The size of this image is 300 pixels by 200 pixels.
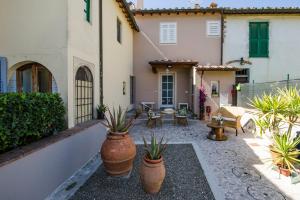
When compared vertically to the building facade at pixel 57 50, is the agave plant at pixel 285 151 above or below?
below

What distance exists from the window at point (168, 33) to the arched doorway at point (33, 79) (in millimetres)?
8708

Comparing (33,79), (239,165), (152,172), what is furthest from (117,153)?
(33,79)

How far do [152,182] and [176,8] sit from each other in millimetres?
11397

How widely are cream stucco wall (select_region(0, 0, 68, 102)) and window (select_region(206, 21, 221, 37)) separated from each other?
33.5ft

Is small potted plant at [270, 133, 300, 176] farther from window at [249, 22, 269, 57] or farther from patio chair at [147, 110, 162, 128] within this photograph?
window at [249, 22, 269, 57]

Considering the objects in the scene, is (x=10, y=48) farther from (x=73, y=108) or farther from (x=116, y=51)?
(x=116, y=51)

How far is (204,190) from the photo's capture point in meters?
3.73

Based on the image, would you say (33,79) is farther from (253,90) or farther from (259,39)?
(259,39)

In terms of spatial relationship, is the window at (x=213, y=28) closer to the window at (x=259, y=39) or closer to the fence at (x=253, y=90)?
the window at (x=259, y=39)

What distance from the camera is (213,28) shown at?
1265 cm

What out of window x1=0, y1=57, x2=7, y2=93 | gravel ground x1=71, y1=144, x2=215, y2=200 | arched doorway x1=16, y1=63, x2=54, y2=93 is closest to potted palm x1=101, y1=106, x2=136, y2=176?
gravel ground x1=71, y1=144, x2=215, y2=200

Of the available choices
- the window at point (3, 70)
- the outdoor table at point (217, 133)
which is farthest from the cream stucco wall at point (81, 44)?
the outdoor table at point (217, 133)

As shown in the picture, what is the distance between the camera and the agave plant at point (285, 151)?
13.9 feet

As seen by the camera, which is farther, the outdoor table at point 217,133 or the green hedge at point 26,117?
the outdoor table at point 217,133
